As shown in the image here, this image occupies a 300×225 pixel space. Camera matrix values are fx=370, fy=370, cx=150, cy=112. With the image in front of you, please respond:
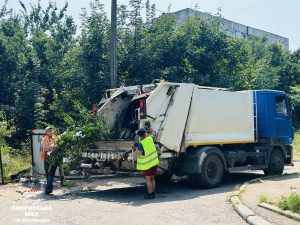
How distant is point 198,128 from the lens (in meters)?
8.89

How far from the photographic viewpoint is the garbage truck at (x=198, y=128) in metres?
8.16

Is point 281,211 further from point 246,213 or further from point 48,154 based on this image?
point 48,154

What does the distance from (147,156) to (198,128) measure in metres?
1.91

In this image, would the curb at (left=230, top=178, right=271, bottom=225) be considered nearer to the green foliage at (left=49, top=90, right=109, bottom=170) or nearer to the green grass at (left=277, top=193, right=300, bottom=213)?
the green grass at (left=277, top=193, right=300, bottom=213)

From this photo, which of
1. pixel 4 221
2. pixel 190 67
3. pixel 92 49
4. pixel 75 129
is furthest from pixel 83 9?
pixel 4 221

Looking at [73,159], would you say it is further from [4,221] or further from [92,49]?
[92,49]

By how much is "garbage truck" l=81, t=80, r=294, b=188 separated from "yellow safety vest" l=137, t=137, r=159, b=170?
0.28 metres

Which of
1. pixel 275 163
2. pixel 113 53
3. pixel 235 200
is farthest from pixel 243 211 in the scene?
pixel 113 53

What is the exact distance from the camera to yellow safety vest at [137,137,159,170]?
7.49 metres

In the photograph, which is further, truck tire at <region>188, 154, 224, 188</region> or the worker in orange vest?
truck tire at <region>188, 154, 224, 188</region>

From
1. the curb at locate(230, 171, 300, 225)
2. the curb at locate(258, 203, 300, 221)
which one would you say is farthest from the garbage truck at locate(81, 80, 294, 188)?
the curb at locate(258, 203, 300, 221)

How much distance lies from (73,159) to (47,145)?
72 cm

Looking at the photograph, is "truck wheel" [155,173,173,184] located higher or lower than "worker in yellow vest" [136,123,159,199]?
lower

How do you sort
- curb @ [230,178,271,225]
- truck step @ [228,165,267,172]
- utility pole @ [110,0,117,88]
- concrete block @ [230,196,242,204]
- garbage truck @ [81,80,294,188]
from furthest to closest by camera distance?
utility pole @ [110,0,117,88], truck step @ [228,165,267,172], garbage truck @ [81,80,294,188], concrete block @ [230,196,242,204], curb @ [230,178,271,225]
